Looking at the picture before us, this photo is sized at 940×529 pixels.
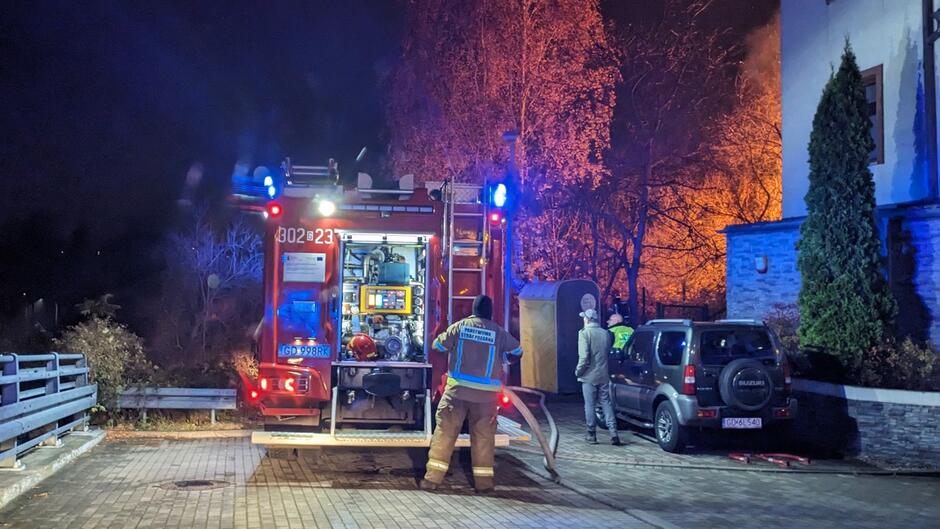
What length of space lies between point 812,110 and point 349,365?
12.4 meters

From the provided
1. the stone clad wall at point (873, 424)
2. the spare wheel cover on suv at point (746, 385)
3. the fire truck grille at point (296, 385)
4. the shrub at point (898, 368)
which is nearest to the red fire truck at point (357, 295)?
the fire truck grille at point (296, 385)

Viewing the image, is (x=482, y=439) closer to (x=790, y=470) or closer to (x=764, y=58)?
(x=790, y=470)

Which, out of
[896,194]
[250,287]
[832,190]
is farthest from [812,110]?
[250,287]

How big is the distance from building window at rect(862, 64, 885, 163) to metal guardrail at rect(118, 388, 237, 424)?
38.5 feet

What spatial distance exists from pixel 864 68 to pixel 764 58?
15.6m

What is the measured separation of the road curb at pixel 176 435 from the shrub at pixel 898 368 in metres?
8.76

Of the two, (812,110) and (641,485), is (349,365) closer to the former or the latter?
(641,485)

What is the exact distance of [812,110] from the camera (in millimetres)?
18141

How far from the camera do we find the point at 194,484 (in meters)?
9.03

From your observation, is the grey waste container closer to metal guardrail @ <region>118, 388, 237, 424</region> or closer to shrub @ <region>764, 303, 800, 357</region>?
shrub @ <region>764, 303, 800, 357</region>

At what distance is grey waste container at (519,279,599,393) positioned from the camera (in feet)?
63.0

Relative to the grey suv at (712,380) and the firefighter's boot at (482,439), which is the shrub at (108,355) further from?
the grey suv at (712,380)

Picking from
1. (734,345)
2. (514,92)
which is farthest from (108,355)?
(514,92)

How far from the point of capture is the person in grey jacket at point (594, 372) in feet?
40.7
